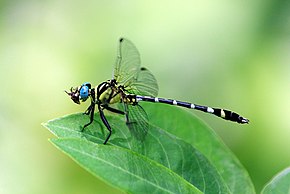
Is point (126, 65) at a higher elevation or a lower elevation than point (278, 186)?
higher

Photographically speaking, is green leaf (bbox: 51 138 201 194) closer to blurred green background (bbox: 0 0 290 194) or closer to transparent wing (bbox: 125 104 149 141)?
transparent wing (bbox: 125 104 149 141)

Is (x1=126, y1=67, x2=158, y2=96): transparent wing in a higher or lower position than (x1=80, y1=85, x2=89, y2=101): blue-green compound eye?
higher

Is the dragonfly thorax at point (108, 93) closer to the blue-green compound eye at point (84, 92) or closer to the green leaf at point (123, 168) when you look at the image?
the blue-green compound eye at point (84, 92)

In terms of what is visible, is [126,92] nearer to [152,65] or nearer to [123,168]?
[123,168]

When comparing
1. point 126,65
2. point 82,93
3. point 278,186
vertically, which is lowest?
point 278,186

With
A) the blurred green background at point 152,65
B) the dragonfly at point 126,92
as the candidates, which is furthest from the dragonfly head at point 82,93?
the blurred green background at point 152,65

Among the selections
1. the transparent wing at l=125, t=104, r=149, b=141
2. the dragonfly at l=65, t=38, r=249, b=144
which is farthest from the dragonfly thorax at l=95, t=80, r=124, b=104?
the transparent wing at l=125, t=104, r=149, b=141

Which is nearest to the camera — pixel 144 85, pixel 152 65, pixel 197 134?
pixel 197 134

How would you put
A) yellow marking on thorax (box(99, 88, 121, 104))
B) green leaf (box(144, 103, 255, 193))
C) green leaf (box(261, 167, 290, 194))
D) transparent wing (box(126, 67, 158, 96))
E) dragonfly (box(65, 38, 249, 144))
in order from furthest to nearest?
transparent wing (box(126, 67, 158, 96))
yellow marking on thorax (box(99, 88, 121, 104))
dragonfly (box(65, 38, 249, 144))
green leaf (box(144, 103, 255, 193))
green leaf (box(261, 167, 290, 194))

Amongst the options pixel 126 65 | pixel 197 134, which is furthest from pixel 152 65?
pixel 197 134
